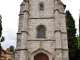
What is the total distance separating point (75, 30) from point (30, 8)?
12.4 m

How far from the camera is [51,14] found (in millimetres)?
22391

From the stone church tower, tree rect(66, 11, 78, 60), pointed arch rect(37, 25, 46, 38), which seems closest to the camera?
the stone church tower

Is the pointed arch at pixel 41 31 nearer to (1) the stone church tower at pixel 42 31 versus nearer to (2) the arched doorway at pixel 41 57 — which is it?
(1) the stone church tower at pixel 42 31

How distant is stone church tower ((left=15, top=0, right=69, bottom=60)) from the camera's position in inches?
790

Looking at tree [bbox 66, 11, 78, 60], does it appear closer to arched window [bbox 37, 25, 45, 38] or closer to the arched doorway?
arched window [bbox 37, 25, 45, 38]

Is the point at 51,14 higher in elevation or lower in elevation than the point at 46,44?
higher

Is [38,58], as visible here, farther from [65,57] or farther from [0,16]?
[0,16]

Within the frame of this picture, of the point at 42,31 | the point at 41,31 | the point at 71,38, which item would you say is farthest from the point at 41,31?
the point at 71,38

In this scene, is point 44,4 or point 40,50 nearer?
point 40,50

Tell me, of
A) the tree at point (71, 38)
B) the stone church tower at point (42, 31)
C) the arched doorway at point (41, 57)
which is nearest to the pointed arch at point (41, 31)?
the stone church tower at point (42, 31)

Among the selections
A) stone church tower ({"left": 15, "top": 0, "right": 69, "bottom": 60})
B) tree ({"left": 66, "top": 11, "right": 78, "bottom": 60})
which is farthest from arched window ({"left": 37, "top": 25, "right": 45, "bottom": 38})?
tree ({"left": 66, "top": 11, "right": 78, "bottom": 60})

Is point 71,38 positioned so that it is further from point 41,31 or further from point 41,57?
point 41,57

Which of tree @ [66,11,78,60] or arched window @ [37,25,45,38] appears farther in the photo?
tree @ [66,11,78,60]

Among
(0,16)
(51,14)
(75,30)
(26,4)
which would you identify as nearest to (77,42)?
(75,30)
